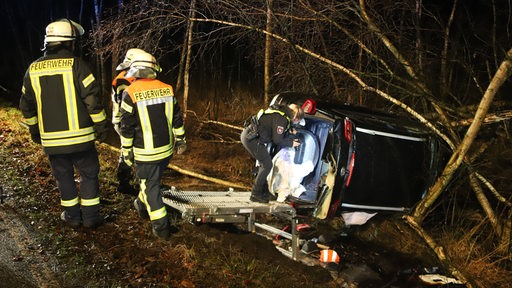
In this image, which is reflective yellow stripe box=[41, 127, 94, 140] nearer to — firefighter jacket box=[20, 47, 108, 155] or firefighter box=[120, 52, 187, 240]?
firefighter jacket box=[20, 47, 108, 155]

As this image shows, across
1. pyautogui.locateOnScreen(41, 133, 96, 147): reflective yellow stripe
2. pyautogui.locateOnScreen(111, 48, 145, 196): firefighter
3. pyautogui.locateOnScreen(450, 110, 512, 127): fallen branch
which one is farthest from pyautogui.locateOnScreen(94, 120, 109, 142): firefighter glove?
pyautogui.locateOnScreen(450, 110, 512, 127): fallen branch

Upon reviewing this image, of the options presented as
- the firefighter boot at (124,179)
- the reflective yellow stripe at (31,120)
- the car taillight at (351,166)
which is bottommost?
the firefighter boot at (124,179)

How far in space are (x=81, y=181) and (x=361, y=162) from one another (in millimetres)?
2824

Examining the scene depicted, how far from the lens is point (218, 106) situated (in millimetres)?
13125

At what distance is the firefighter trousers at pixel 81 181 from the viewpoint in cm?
446

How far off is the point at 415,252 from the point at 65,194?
4119 millimetres

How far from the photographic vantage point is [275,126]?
505 centimetres

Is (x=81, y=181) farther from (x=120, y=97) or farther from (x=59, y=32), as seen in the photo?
(x=59, y=32)

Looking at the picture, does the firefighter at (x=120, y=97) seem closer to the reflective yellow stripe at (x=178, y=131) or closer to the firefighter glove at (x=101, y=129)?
the firefighter glove at (x=101, y=129)

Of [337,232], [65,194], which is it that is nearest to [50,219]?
[65,194]

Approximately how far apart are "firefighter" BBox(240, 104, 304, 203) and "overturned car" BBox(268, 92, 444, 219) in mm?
211

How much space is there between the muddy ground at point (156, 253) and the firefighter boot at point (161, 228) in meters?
0.07

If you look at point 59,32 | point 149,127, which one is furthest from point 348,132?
point 59,32

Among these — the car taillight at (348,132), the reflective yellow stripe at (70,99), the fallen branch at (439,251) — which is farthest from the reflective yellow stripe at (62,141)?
the fallen branch at (439,251)
